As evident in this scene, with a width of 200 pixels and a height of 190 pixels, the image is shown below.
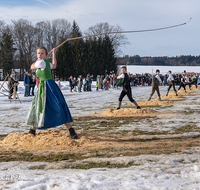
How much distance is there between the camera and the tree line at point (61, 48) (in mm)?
52812

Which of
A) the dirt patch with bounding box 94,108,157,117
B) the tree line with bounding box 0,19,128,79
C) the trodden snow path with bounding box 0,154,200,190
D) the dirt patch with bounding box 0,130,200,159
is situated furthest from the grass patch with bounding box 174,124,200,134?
the tree line with bounding box 0,19,128,79

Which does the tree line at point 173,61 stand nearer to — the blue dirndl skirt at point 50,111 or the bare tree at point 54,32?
the bare tree at point 54,32

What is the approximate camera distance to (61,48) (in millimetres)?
52500

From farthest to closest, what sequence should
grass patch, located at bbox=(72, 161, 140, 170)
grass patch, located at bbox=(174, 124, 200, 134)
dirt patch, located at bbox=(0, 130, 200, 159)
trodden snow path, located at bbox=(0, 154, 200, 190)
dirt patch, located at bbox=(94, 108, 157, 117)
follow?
dirt patch, located at bbox=(94, 108, 157, 117)
grass patch, located at bbox=(174, 124, 200, 134)
dirt patch, located at bbox=(0, 130, 200, 159)
grass patch, located at bbox=(72, 161, 140, 170)
trodden snow path, located at bbox=(0, 154, 200, 190)

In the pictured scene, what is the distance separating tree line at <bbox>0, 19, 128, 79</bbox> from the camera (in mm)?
52812

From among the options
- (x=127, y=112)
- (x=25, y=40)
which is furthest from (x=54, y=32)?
(x=127, y=112)

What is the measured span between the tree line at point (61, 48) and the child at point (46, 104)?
42734 mm

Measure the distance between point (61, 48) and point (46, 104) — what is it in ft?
157

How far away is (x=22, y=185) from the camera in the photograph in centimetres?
340

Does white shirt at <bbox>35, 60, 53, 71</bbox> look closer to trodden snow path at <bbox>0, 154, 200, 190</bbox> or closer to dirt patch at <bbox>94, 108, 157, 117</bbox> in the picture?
trodden snow path at <bbox>0, 154, 200, 190</bbox>

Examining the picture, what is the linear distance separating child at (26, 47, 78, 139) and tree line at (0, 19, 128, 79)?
4273 centimetres

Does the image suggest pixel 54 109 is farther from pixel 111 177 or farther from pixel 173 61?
pixel 173 61

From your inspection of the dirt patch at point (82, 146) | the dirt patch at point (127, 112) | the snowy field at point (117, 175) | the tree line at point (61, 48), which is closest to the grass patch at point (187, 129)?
the dirt patch at point (82, 146)

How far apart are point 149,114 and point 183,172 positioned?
7.15 m
